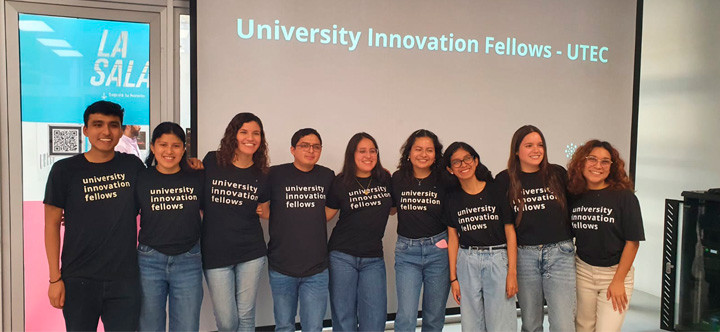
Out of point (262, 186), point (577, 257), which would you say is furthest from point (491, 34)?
point (262, 186)

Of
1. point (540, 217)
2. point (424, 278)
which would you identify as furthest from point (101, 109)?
point (540, 217)

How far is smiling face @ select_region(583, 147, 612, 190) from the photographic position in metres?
2.53

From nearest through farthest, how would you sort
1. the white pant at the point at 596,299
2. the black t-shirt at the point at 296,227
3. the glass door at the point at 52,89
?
the white pant at the point at 596,299
the black t-shirt at the point at 296,227
the glass door at the point at 52,89

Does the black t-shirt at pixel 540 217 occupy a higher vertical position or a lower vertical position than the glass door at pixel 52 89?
lower

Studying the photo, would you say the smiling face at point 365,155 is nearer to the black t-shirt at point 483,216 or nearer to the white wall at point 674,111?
the black t-shirt at point 483,216

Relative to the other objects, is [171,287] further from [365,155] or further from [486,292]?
[486,292]

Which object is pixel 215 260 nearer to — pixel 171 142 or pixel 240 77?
pixel 171 142

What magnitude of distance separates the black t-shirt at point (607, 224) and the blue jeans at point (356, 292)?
1.12 m

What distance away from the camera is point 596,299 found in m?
2.56

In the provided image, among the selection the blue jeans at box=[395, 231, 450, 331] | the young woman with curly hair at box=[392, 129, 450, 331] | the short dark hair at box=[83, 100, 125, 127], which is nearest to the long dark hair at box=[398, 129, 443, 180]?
the young woman with curly hair at box=[392, 129, 450, 331]

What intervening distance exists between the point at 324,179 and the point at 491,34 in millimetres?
2026

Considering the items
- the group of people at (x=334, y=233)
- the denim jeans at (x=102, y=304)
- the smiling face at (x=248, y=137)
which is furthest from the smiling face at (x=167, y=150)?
the denim jeans at (x=102, y=304)

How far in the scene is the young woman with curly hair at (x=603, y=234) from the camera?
246 centimetres

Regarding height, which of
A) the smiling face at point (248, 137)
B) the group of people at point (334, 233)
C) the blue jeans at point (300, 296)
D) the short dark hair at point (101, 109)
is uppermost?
the short dark hair at point (101, 109)
